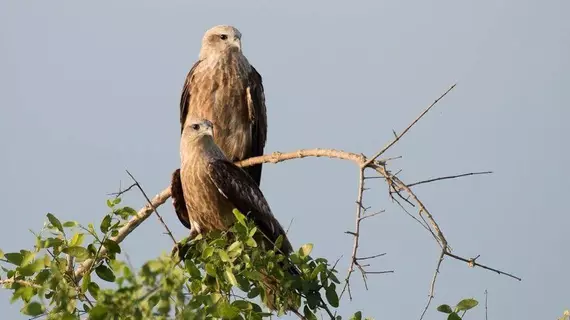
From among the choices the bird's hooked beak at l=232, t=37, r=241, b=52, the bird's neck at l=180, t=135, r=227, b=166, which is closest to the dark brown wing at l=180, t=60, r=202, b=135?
the bird's hooked beak at l=232, t=37, r=241, b=52

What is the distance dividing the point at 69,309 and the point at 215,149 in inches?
149

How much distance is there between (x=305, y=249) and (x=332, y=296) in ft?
1.00

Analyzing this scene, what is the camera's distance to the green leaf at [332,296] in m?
5.89

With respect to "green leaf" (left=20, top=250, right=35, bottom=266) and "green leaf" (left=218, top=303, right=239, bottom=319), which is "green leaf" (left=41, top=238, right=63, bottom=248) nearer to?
"green leaf" (left=20, top=250, right=35, bottom=266)

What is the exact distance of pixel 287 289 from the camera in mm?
6059

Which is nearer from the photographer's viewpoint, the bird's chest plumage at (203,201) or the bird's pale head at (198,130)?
the bird's chest plumage at (203,201)

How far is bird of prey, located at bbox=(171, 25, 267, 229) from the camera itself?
1007 cm

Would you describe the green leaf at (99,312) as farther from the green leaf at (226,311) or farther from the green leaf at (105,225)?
the green leaf at (105,225)

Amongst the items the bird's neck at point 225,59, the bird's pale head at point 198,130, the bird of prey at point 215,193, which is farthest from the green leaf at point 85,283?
the bird's neck at point 225,59

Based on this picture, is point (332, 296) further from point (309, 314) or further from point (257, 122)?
point (257, 122)

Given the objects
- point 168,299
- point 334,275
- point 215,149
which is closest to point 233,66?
point 215,149

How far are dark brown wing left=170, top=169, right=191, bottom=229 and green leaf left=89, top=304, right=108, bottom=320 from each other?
4.33 m

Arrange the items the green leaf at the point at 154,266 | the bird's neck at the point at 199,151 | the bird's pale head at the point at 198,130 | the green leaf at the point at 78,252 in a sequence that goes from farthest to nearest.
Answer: the bird's pale head at the point at 198,130
the bird's neck at the point at 199,151
the green leaf at the point at 78,252
the green leaf at the point at 154,266

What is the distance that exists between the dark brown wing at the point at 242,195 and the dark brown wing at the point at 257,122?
1.46m
